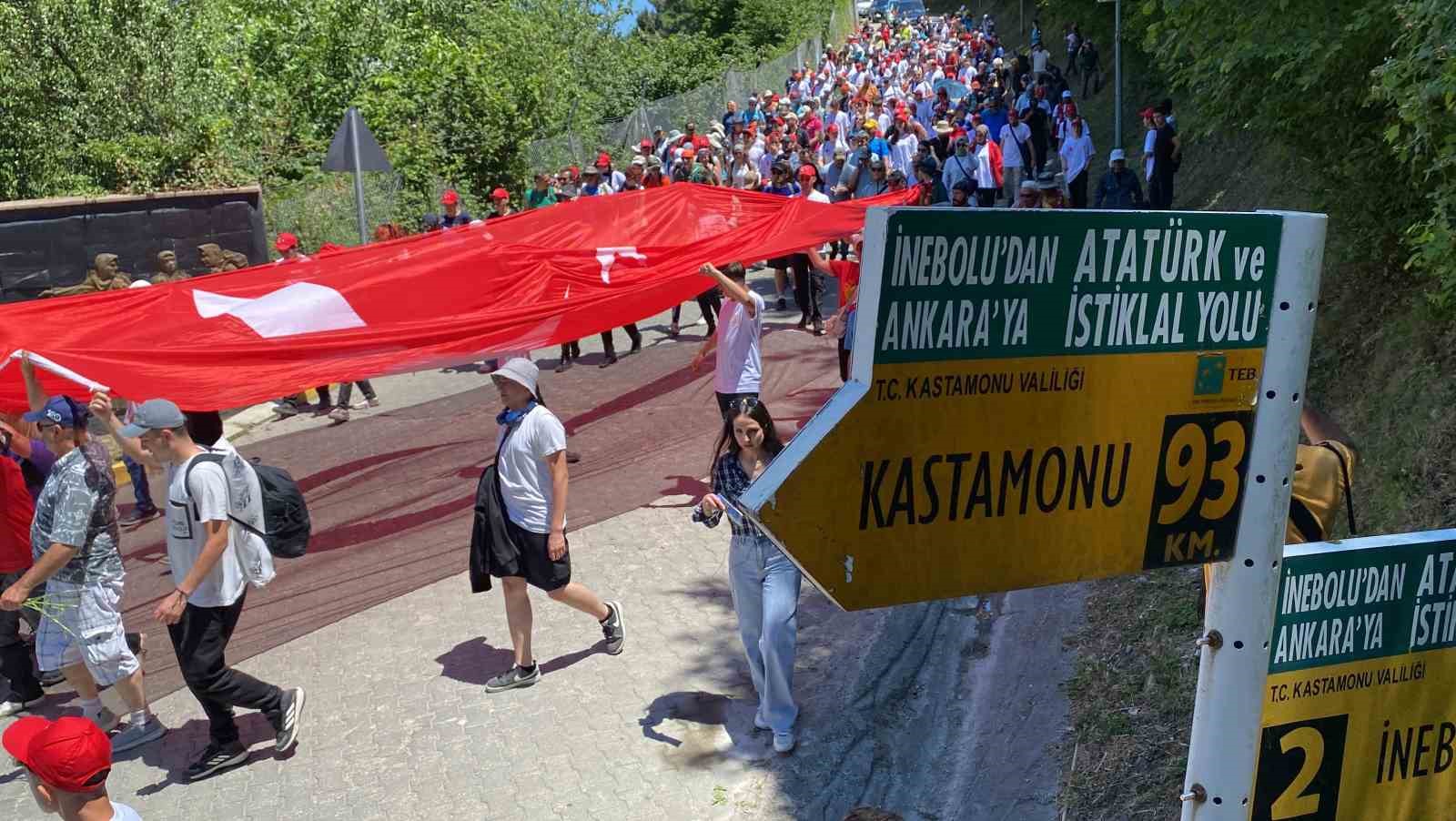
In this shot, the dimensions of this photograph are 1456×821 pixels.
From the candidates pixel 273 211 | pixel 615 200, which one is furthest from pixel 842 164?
pixel 273 211

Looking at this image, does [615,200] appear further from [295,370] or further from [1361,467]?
[1361,467]

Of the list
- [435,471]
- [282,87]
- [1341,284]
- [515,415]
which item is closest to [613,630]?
[515,415]

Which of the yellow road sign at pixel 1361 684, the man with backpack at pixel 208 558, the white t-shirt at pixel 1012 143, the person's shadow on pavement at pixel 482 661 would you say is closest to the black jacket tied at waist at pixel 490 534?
the person's shadow on pavement at pixel 482 661

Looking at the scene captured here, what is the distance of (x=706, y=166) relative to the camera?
21094 millimetres

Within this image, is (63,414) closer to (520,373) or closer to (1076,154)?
(520,373)

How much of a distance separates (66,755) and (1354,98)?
27.6 feet

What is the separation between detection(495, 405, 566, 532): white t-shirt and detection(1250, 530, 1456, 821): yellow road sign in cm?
472

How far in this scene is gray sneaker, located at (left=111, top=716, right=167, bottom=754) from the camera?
718 centimetres

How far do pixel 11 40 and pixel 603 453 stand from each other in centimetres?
1250

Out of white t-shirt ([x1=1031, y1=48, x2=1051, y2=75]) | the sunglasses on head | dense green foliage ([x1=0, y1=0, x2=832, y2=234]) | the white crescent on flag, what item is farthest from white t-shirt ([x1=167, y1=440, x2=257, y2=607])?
white t-shirt ([x1=1031, y1=48, x2=1051, y2=75])

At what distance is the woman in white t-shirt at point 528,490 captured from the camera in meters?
7.06

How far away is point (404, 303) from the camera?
33.4 feet

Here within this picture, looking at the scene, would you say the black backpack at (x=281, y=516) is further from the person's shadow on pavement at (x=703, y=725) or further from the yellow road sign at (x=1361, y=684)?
the yellow road sign at (x=1361, y=684)

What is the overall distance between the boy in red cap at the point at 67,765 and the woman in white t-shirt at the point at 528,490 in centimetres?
309
